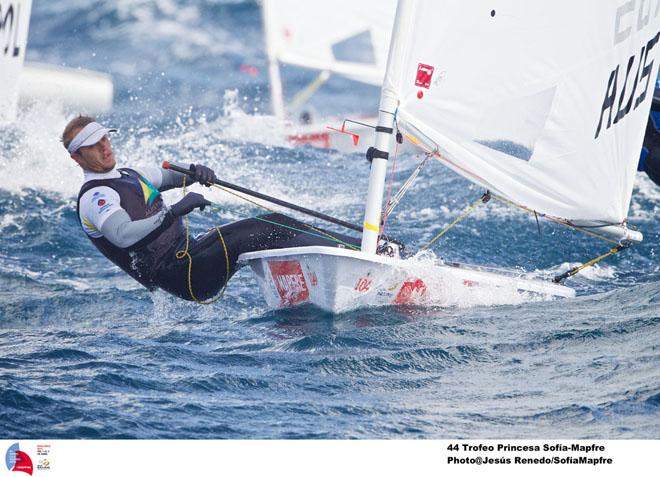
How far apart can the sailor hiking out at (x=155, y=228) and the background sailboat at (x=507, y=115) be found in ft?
0.58

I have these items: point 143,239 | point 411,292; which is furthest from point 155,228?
point 411,292

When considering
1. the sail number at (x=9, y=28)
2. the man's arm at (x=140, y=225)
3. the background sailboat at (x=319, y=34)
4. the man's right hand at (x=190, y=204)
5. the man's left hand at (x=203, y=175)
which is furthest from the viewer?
the background sailboat at (x=319, y=34)

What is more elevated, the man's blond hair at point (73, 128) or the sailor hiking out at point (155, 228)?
the man's blond hair at point (73, 128)

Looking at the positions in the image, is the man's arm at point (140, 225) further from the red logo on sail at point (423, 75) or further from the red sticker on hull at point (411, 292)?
the red logo on sail at point (423, 75)

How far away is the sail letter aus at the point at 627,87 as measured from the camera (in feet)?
15.5

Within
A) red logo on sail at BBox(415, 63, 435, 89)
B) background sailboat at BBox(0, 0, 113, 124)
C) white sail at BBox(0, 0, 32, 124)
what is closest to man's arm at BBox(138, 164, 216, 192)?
red logo on sail at BBox(415, 63, 435, 89)

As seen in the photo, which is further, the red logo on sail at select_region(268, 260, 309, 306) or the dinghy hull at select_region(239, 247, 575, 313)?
the red logo on sail at select_region(268, 260, 309, 306)

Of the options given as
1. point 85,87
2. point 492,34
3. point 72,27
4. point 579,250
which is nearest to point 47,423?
point 492,34

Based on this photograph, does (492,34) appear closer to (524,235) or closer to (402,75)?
(402,75)

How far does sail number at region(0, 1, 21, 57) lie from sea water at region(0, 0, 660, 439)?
0.91 metres

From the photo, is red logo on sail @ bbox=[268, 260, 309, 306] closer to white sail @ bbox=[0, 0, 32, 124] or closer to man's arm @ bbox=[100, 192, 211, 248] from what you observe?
man's arm @ bbox=[100, 192, 211, 248]
